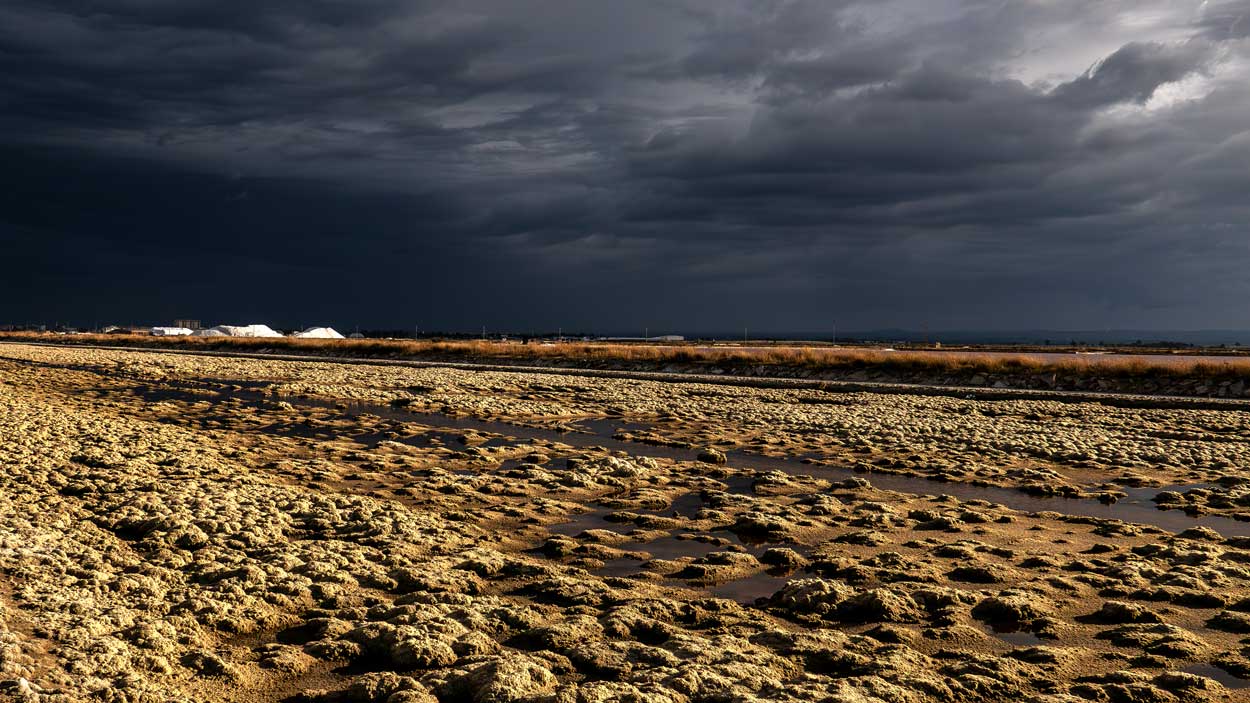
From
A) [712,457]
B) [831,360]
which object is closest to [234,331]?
[831,360]

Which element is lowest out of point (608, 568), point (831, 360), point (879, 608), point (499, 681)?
point (608, 568)

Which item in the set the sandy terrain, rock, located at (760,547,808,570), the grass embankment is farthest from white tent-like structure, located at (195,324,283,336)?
rock, located at (760,547,808,570)

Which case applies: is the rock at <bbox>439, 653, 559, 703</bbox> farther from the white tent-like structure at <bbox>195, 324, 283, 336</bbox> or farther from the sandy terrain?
the white tent-like structure at <bbox>195, 324, 283, 336</bbox>

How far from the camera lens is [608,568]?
34.9 feet

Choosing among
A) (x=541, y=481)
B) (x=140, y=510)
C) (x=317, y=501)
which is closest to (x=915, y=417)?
(x=541, y=481)

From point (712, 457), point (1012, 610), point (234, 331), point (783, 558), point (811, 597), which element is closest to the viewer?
point (1012, 610)

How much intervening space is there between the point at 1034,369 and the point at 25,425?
44.9m

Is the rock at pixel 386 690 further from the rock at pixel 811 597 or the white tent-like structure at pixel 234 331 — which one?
the white tent-like structure at pixel 234 331

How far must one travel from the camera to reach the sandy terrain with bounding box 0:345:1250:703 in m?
7.07

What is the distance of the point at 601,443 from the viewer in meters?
22.8

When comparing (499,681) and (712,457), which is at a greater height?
(499,681)

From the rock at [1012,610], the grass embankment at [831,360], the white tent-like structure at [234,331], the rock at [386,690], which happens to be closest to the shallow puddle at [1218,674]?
the rock at [1012,610]

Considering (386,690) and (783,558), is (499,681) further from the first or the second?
(783,558)

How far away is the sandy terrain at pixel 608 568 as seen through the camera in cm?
707
